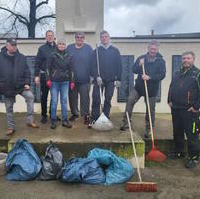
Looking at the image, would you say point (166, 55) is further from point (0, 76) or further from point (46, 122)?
point (0, 76)

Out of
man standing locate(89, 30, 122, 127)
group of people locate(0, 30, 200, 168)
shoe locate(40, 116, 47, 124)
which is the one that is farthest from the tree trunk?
man standing locate(89, 30, 122, 127)

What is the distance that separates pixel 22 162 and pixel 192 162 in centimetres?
281

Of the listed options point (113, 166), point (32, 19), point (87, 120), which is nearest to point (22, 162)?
point (113, 166)

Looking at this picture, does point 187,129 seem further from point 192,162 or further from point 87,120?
point 87,120

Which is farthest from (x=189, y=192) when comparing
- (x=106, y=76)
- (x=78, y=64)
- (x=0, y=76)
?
(x=0, y=76)

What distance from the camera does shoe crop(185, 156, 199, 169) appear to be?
6.05m

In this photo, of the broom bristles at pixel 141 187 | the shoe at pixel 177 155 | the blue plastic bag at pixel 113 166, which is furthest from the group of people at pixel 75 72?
the broom bristles at pixel 141 187

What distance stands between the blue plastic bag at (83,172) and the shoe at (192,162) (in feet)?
5.17

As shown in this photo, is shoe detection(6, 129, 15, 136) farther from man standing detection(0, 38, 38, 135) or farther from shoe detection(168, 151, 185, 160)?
shoe detection(168, 151, 185, 160)

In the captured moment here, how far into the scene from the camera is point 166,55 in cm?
1000

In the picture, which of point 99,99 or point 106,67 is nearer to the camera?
point 106,67

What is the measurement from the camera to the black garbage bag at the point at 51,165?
5.34 metres

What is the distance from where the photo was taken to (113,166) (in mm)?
5445

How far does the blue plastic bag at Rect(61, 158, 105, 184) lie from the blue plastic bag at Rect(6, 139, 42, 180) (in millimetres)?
467
